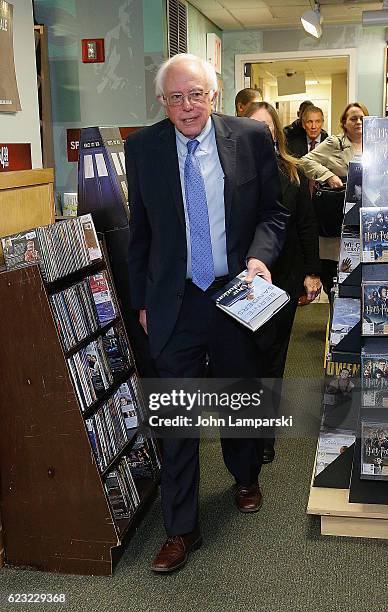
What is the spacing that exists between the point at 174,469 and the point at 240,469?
1.45 feet

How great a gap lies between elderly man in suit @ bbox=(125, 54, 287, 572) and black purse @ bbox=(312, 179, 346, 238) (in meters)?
1.61

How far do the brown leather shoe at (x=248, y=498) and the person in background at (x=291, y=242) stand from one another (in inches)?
20.7

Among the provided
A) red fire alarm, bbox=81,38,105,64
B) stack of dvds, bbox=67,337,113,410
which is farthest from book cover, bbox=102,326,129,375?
red fire alarm, bbox=81,38,105,64

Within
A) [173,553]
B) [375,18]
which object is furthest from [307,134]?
[173,553]

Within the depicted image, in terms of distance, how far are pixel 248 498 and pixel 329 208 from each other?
191 cm

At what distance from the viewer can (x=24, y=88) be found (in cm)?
292

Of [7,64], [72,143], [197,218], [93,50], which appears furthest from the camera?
[72,143]

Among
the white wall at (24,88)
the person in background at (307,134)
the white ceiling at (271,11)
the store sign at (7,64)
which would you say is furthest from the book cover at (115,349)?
the white ceiling at (271,11)

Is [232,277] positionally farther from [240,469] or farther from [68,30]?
[68,30]

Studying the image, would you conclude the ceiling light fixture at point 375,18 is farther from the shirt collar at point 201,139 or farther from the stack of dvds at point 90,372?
the stack of dvds at point 90,372

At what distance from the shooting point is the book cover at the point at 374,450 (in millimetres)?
2553

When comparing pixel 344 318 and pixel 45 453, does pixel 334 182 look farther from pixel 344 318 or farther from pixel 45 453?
pixel 45 453

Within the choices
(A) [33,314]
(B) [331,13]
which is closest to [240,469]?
(A) [33,314]

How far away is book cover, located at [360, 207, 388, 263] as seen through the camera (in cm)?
234
